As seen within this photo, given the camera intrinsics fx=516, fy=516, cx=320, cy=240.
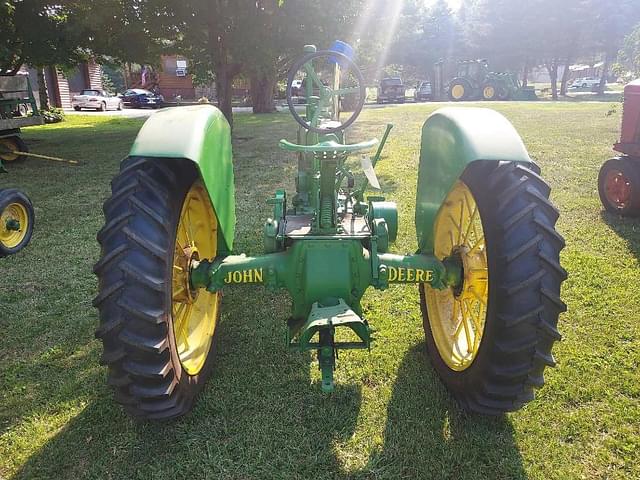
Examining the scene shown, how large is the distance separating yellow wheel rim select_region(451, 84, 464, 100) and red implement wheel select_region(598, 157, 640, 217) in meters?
27.2

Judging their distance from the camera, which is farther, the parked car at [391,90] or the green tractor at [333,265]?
the parked car at [391,90]

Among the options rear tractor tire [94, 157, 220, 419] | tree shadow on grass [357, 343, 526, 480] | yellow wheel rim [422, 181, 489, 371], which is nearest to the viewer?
rear tractor tire [94, 157, 220, 419]

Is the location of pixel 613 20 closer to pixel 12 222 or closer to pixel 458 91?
pixel 458 91

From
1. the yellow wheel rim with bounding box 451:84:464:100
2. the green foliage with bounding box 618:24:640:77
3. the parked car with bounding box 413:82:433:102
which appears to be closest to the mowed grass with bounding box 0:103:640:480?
the green foliage with bounding box 618:24:640:77

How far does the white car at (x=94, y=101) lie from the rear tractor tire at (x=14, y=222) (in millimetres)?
25461

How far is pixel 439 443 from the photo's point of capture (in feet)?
7.82

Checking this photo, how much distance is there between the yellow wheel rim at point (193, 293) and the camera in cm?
266

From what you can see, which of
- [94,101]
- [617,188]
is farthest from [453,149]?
[94,101]

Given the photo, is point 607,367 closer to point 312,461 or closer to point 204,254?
point 312,461

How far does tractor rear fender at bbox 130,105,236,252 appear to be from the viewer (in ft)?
7.46

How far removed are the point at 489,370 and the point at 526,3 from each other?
147 ft

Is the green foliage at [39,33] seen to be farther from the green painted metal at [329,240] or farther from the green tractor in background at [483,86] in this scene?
the green tractor in background at [483,86]

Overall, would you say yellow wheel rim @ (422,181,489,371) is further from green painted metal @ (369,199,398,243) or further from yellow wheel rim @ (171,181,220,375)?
yellow wheel rim @ (171,181,220,375)

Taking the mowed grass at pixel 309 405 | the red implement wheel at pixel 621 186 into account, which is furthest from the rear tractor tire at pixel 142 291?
the red implement wheel at pixel 621 186
